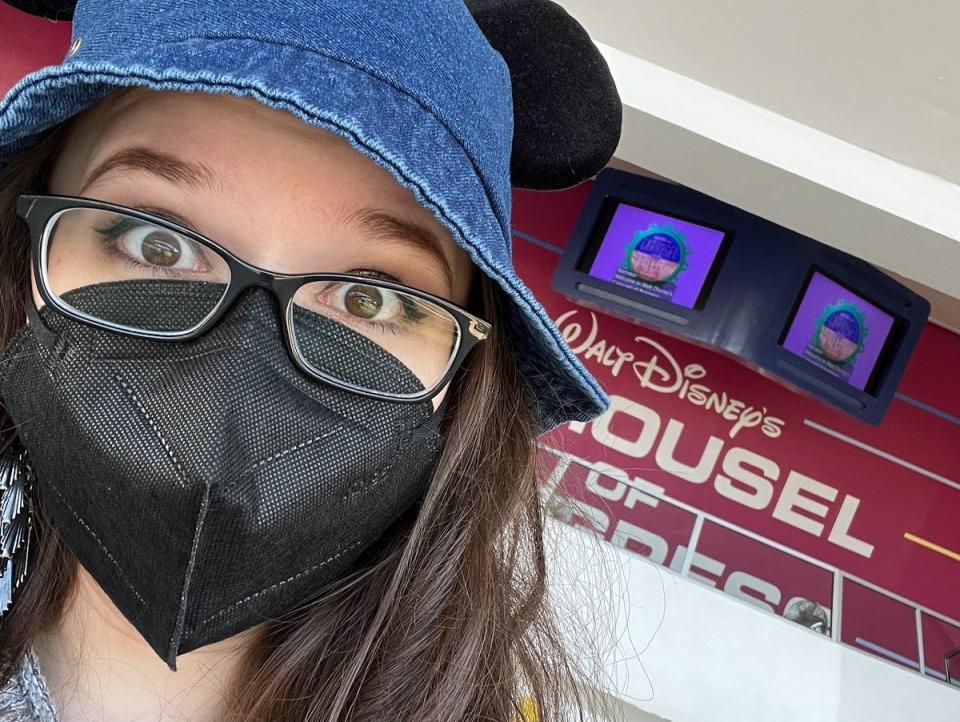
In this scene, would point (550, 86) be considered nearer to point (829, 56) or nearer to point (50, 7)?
point (50, 7)

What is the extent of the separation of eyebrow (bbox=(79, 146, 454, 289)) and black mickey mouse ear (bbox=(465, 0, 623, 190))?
280 mm

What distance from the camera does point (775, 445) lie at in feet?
11.3

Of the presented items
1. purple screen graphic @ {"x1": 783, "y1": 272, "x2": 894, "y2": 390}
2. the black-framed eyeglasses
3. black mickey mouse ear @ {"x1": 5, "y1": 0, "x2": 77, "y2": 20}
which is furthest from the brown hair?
Answer: purple screen graphic @ {"x1": 783, "y1": 272, "x2": 894, "y2": 390}

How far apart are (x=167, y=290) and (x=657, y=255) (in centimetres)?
279

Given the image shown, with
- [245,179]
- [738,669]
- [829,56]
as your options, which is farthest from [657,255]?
[245,179]

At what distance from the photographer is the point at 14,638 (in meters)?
0.68

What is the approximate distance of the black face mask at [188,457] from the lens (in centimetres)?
58

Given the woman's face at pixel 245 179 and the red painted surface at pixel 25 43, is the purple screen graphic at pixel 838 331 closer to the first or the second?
the woman's face at pixel 245 179

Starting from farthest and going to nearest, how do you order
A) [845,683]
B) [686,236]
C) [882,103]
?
1. [686,236]
2. [845,683]
3. [882,103]

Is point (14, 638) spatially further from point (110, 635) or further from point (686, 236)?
point (686, 236)

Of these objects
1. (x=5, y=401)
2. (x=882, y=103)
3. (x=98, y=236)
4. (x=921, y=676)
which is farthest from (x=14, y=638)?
(x=921, y=676)

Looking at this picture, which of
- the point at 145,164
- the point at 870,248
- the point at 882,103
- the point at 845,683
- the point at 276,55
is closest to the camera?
the point at 276,55

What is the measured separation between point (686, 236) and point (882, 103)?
1132 mm

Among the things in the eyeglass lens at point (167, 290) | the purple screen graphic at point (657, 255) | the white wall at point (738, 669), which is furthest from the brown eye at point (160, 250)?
the purple screen graphic at point (657, 255)
